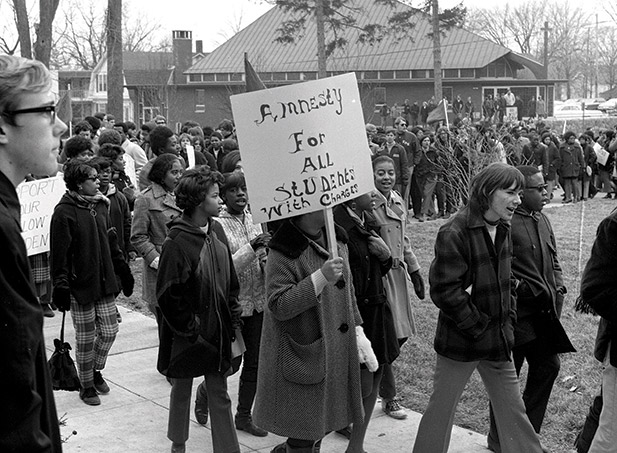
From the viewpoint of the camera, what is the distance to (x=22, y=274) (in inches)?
93.0

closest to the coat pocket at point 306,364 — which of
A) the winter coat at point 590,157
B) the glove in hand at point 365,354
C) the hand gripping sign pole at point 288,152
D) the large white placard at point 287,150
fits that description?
the glove in hand at point 365,354

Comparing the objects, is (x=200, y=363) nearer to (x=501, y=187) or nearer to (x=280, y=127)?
(x=280, y=127)

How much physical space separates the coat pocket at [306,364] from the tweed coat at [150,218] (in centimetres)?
264

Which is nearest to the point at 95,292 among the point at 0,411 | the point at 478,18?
the point at 0,411

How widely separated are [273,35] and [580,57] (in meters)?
53.4

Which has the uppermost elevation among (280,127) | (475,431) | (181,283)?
(280,127)

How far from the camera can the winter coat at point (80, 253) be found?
271 inches

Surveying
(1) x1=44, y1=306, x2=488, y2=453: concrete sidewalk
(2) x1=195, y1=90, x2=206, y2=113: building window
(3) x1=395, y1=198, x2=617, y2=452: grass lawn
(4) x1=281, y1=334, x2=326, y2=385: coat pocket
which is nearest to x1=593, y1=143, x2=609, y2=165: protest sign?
(3) x1=395, y1=198, x2=617, y2=452: grass lawn

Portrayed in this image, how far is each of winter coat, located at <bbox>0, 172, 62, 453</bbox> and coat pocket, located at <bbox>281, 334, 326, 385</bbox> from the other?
A: 2.51m

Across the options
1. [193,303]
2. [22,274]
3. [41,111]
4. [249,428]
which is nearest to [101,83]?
[249,428]

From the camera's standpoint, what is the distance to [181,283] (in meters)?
5.44

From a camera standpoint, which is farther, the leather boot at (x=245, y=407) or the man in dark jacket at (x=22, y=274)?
the leather boot at (x=245, y=407)

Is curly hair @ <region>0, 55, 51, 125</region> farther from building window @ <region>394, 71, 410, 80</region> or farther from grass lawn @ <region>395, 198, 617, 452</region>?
building window @ <region>394, 71, 410, 80</region>

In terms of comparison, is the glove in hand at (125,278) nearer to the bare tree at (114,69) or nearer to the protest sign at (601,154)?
the bare tree at (114,69)
